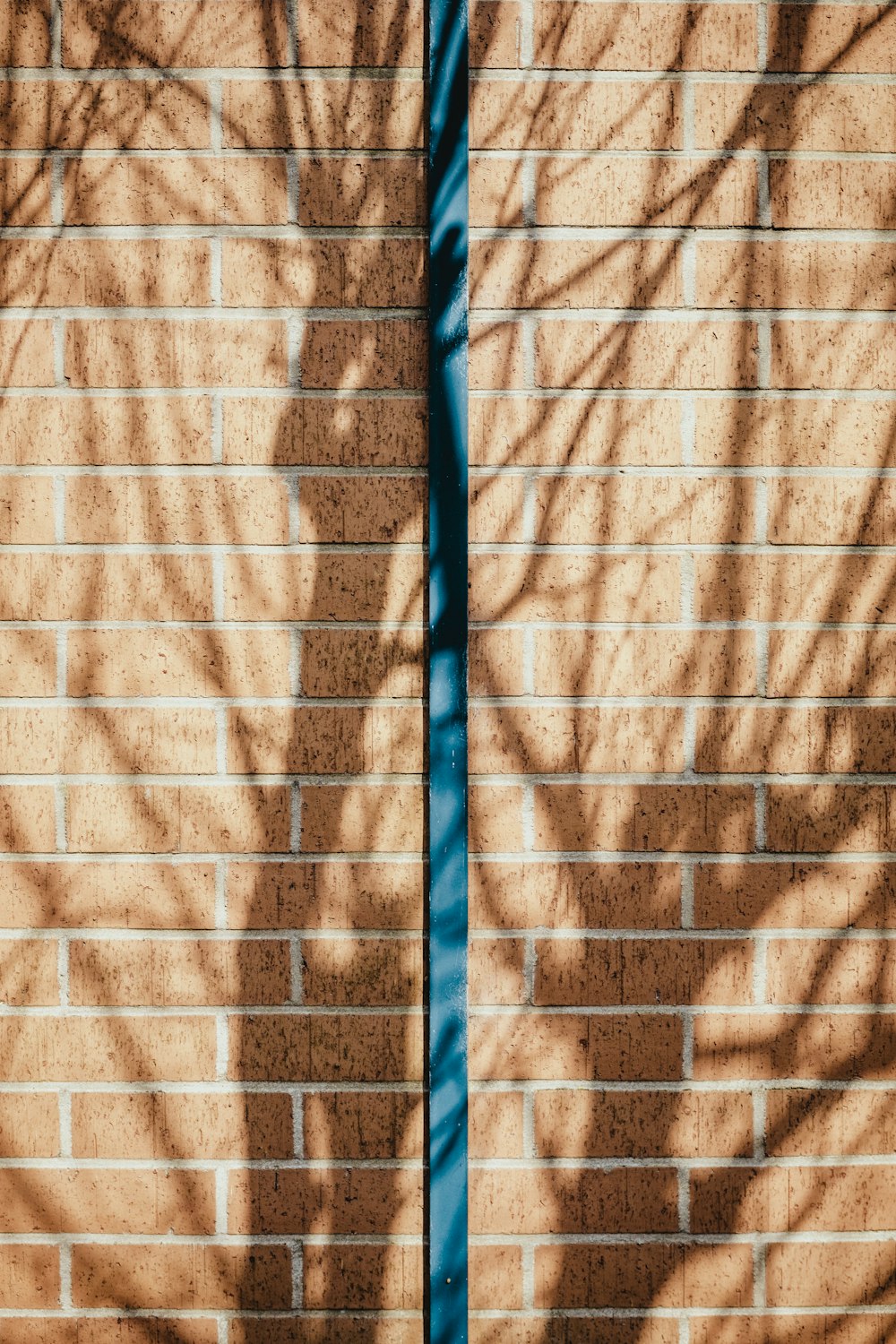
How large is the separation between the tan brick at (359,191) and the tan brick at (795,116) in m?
0.45

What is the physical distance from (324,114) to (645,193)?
503 mm

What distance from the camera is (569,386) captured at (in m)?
1.35

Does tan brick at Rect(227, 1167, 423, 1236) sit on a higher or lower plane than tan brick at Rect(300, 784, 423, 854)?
lower

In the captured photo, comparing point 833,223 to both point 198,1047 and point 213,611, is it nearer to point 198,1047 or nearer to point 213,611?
point 213,611

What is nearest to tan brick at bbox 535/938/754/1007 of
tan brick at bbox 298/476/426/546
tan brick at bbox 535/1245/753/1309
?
tan brick at bbox 535/1245/753/1309

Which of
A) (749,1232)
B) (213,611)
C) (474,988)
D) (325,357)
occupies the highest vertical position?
(325,357)

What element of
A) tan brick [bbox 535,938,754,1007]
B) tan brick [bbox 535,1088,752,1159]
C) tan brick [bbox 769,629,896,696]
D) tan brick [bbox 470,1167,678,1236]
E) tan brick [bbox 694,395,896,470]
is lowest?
tan brick [bbox 470,1167,678,1236]

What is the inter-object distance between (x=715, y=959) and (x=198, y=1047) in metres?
0.82

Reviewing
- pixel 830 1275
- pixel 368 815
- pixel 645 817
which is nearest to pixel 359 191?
pixel 368 815

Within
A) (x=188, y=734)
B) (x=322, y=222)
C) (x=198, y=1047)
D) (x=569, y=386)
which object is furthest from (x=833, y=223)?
(x=198, y=1047)

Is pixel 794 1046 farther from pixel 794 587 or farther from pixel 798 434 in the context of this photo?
pixel 798 434

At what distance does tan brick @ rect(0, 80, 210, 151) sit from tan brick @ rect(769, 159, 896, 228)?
2.91 feet

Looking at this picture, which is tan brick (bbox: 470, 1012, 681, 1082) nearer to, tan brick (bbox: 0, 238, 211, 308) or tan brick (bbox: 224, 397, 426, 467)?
tan brick (bbox: 224, 397, 426, 467)

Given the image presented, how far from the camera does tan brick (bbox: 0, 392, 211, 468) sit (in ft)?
4.42
